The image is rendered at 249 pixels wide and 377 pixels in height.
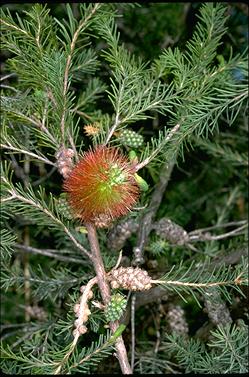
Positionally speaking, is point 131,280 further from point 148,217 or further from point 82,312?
point 148,217

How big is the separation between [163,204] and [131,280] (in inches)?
17.3

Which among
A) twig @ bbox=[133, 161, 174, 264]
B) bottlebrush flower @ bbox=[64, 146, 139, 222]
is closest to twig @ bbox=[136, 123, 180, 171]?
bottlebrush flower @ bbox=[64, 146, 139, 222]

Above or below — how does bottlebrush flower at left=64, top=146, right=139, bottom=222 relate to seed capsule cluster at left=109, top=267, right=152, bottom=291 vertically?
above

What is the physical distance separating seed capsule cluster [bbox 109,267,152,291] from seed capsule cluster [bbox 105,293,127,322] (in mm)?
14

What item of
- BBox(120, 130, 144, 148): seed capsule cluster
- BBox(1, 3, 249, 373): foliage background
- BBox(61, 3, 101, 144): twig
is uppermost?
BBox(61, 3, 101, 144): twig

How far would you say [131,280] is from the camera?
1.76 ft

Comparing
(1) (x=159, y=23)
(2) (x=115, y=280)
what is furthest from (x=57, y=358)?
(1) (x=159, y=23)

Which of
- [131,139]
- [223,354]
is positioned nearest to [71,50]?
[131,139]

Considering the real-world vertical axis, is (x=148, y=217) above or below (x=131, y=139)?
below

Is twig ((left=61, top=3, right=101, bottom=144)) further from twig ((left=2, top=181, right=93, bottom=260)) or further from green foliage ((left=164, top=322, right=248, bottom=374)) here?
green foliage ((left=164, top=322, right=248, bottom=374))

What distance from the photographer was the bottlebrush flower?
506 mm

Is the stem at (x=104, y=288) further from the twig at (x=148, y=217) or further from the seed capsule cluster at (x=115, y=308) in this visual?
the twig at (x=148, y=217)

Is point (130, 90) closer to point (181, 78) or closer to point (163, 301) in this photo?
point (181, 78)

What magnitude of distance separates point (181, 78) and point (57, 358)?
310 millimetres
